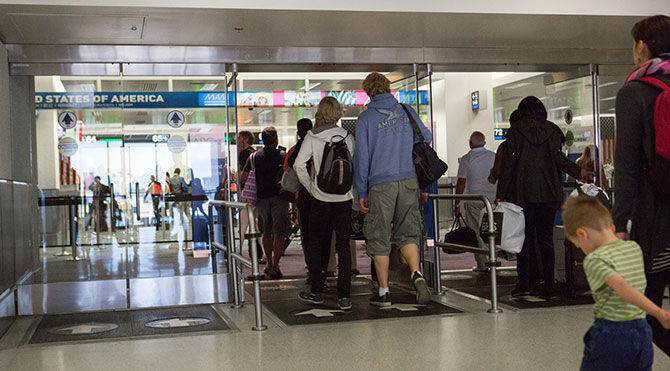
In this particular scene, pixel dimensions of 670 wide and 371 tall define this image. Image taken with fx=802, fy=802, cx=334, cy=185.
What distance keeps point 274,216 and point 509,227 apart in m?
2.78

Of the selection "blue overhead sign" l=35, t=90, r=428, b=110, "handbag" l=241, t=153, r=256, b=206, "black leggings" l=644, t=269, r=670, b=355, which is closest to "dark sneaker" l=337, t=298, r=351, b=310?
"blue overhead sign" l=35, t=90, r=428, b=110

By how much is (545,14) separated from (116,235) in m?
3.88

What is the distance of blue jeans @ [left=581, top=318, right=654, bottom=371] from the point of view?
7.45 ft

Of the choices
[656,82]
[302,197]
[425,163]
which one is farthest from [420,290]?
[656,82]

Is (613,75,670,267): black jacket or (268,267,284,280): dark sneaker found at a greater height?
(613,75,670,267): black jacket

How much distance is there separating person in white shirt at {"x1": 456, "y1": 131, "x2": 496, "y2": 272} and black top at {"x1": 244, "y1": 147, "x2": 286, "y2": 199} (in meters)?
1.80

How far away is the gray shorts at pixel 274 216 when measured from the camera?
26.1 feet

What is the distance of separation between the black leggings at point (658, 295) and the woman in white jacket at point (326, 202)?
125 inches

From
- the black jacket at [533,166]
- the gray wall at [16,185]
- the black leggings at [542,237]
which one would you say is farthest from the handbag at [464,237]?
the gray wall at [16,185]

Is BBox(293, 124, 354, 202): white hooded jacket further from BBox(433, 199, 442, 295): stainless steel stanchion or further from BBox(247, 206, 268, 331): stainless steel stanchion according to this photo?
BBox(433, 199, 442, 295): stainless steel stanchion

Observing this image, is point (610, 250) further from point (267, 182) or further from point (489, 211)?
point (267, 182)

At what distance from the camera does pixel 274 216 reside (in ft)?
26.2

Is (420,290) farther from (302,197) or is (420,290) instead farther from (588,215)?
(588,215)

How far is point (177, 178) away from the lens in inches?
268
